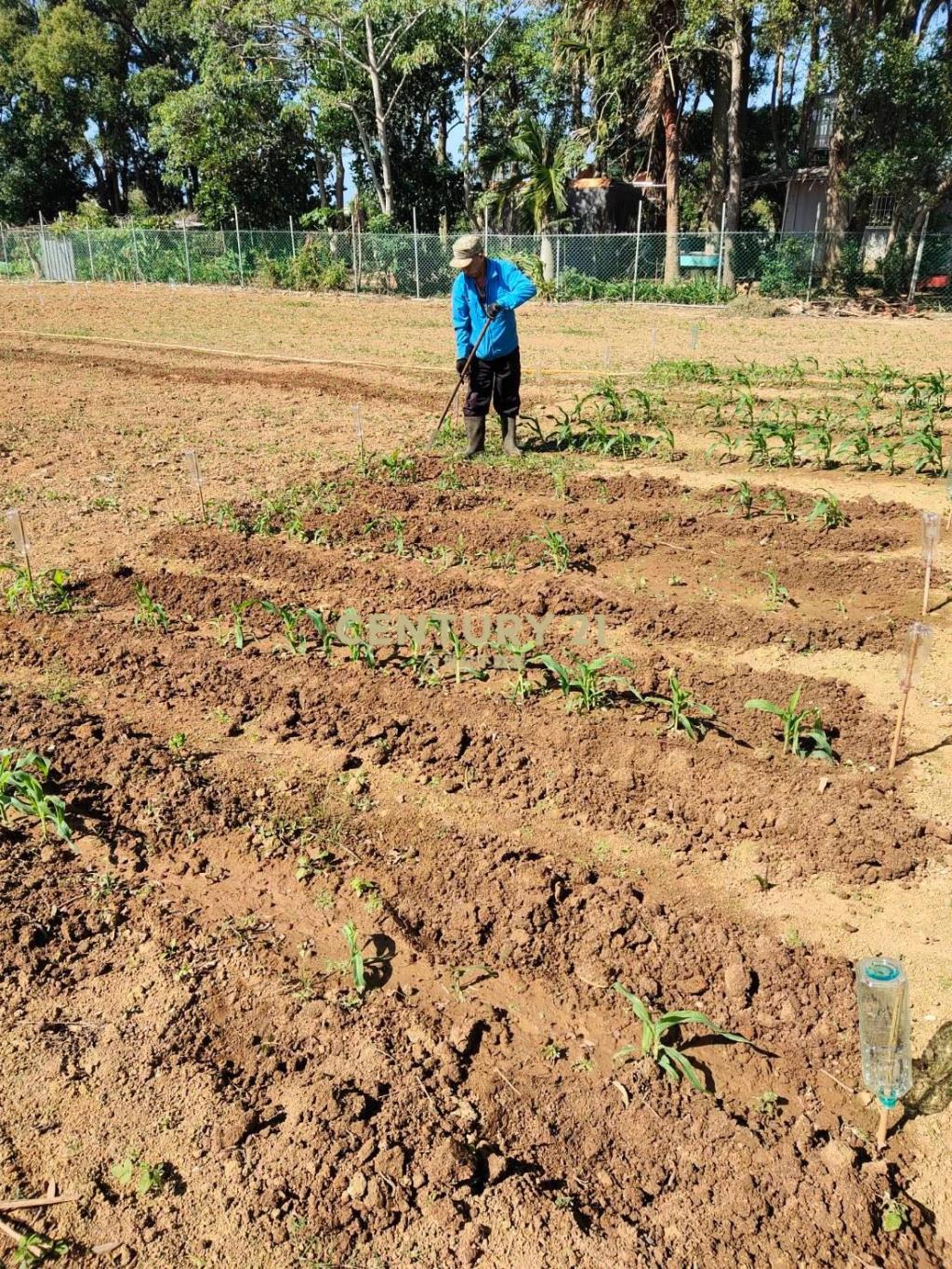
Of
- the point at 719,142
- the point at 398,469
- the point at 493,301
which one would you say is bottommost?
the point at 398,469

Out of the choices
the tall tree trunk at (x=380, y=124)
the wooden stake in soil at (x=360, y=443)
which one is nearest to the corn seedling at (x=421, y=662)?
the wooden stake in soil at (x=360, y=443)

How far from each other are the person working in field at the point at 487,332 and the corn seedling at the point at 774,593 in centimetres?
322

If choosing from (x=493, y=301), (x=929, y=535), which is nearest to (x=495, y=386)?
(x=493, y=301)

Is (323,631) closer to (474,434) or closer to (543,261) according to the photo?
(474,434)

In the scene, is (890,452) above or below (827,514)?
above

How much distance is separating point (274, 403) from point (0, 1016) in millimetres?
8358

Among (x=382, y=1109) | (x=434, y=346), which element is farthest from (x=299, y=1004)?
(x=434, y=346)

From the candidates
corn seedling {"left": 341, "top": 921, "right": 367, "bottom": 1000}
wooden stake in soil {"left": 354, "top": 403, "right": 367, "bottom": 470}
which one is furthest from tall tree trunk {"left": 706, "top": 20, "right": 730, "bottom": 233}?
corn seedling {"left": 341, "top": 921, "right": 367, "bottom": 1000}

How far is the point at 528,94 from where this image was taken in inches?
1177

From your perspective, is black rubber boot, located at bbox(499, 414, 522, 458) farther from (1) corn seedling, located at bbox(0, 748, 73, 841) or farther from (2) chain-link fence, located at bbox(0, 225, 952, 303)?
(2) chain-link fence, located at bbox(0, 225, 952, 303)

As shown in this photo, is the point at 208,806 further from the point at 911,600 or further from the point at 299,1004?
the point at 911,600

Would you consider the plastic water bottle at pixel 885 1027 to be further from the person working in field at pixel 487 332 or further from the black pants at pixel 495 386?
the black pants at pixel 495 386

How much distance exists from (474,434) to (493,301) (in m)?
A: 1.09

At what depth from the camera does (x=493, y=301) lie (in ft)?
24.2
